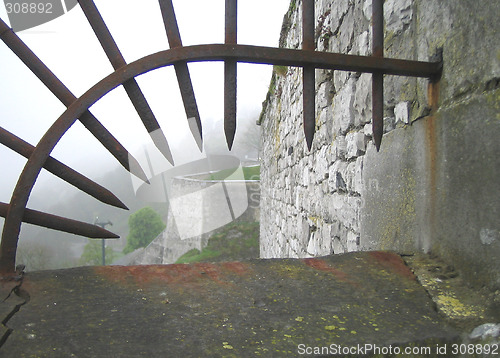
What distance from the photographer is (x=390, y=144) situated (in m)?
1.42

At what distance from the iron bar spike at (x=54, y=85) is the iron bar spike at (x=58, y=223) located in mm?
224

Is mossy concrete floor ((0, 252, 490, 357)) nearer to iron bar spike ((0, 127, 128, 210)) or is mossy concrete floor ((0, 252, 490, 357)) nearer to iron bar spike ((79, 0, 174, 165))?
iron bar spike ((0, 127, 128, 210))

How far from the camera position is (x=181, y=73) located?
1.05 meters

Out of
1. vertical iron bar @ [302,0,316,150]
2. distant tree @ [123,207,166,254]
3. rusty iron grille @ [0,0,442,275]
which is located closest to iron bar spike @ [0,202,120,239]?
rusty iron grille @ [0,0,442,275]

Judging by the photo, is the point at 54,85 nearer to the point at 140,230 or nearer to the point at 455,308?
the point at 455,308

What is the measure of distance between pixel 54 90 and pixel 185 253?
17.5 metres

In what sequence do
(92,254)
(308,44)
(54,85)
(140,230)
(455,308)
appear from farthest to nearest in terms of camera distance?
1. (140,230)
2. (92,254)
3. (308,44)
4. (54,85)
5. (455,308)

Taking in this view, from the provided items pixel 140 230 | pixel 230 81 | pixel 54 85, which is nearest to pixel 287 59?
pixel 230 81

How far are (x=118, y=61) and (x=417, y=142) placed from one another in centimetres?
101

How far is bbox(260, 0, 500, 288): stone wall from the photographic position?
0.88 meters

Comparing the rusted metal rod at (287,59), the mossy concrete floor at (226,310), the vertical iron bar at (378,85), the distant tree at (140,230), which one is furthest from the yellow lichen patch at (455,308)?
the distant tree at (140,230)

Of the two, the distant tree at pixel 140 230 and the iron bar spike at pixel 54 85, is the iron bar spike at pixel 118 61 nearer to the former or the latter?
the iron bar spike at pixel 54 85

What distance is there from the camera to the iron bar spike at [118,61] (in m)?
1.00

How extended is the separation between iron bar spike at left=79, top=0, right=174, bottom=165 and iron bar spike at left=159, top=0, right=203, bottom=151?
0.11 metres
